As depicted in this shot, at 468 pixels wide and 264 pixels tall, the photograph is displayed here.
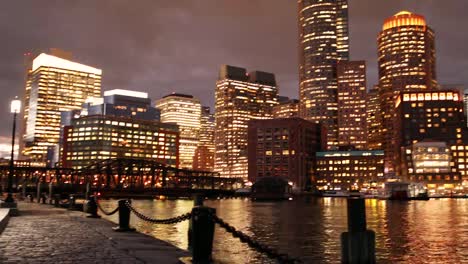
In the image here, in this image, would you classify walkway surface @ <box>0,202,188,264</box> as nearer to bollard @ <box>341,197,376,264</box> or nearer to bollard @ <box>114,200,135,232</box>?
bollard @ <box>114,200,135,232</box>

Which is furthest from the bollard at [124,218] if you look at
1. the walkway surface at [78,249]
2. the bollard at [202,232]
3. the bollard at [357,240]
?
the bollard at [357,240]

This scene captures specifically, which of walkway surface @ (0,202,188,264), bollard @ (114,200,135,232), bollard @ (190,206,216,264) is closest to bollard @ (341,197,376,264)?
bollard @ (190,206,216,264)

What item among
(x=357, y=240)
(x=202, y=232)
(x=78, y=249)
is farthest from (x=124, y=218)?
(x=357, y=240)

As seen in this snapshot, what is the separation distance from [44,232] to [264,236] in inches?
697

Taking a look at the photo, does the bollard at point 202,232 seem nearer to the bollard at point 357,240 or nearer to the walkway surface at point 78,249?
the walkway surface at point 78,249

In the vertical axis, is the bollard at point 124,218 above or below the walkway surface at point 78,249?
above

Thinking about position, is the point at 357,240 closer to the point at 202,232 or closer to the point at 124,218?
the point at 202,232

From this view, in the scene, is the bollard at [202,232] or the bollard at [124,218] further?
the bollard at [124,218]

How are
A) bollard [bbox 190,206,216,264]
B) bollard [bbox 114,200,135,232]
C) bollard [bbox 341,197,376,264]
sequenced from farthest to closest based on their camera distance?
bollard [bbox 114,200,135,232] → bollard [bbox 190,206,216,264] → bollard [bbox 341,197,376,264]

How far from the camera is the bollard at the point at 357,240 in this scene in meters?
11.6

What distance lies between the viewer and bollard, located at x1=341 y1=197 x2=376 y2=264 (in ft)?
38.2

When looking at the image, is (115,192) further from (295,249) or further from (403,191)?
(295,249)

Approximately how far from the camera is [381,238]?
34.2 m

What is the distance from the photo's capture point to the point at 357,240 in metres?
11.7
